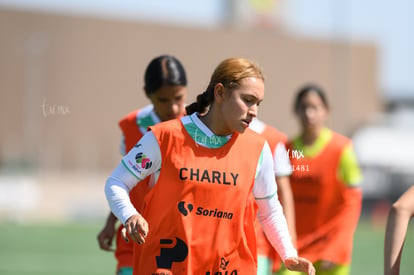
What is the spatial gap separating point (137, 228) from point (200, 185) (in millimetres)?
447

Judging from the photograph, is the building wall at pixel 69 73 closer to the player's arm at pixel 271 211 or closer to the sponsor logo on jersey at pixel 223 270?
the player's arm at pixel 271 211

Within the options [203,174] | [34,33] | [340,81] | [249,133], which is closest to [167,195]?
[203,174]

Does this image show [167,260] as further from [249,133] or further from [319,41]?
[319,41]

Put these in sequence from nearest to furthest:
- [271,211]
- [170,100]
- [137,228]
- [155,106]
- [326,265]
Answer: [137,228] → [271,211] → [170,100] → [155,106] → [326,265]

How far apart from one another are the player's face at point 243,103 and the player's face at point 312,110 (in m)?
3.09

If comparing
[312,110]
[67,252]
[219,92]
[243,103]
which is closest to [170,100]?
[219,92]

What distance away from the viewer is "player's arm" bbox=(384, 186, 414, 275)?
3988 mm

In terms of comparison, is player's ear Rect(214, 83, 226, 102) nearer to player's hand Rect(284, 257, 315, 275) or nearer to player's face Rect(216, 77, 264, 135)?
player's face Rect(216, 77, 264, 135)

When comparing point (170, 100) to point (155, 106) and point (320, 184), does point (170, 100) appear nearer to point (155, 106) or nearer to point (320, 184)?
point (155, 106)

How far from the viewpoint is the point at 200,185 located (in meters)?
4.71

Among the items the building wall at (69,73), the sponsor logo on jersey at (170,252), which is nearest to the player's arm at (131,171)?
the sponsor logo on jersey at (170,252)

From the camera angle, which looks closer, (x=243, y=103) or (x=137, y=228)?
(x=137, y=228)

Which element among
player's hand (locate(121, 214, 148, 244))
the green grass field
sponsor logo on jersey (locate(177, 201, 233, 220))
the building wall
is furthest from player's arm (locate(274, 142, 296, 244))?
the building wall

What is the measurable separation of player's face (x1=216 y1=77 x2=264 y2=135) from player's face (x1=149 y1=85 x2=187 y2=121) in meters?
0.98
